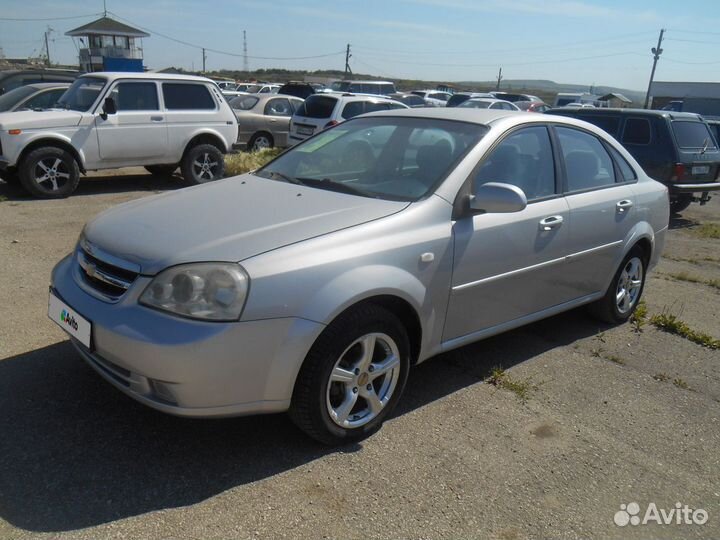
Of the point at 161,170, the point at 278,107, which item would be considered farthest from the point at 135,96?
the point at 278,107

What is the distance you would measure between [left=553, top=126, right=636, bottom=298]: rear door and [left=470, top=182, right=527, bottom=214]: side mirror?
0.99 meters

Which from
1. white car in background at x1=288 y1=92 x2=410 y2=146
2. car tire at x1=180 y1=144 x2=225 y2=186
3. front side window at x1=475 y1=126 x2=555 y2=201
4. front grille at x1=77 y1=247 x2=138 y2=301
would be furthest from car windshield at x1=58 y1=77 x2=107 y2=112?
front side window at x1=475 y1=126 x2=555 y2=201

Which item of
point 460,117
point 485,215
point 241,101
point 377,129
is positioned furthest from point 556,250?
point 241,101

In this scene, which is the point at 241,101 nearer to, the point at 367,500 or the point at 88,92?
the point at 88,92

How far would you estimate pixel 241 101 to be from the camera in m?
14.9

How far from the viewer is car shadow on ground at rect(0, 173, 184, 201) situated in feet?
30.1

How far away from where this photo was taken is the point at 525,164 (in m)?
3.99

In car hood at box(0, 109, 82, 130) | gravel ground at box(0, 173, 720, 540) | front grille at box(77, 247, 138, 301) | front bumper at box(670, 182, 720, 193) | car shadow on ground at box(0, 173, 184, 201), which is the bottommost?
gravel ground at box(0, 173, 720, 540)

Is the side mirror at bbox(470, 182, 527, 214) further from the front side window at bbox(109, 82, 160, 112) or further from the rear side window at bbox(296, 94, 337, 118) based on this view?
the rear side window at bbox(296, 94, 337, 118)

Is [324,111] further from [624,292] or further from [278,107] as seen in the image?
[624,292]

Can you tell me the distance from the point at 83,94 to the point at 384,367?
8048mm

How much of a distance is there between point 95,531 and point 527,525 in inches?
70.4

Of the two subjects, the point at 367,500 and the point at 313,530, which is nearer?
the point at 313,530

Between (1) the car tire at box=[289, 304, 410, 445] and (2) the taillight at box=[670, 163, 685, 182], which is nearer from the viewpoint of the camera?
(1) the car tire at box=[289, 304, 410, 445]
